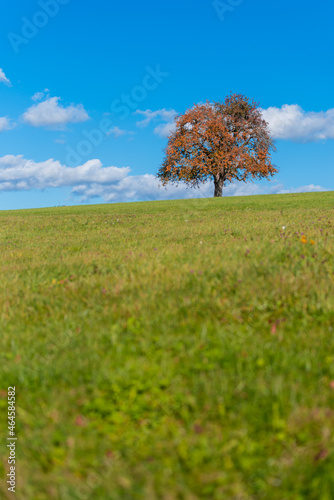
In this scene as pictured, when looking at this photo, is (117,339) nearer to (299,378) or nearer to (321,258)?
(299,378)

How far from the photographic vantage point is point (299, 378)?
3.13m

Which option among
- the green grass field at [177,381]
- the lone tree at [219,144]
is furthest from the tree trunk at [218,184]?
the green grass field at [177,381]

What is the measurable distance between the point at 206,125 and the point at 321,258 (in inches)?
1571

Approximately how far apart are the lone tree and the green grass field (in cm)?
3864

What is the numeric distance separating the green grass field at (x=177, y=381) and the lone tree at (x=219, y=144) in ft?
127

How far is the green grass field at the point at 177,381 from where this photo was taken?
7.56ft

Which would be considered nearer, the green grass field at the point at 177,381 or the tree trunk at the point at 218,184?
the green grass field at the point at 177,381

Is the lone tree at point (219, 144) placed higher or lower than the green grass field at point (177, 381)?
higher

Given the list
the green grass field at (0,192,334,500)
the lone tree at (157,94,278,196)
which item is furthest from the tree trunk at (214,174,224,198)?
the green grass field at (0,192,334,500)

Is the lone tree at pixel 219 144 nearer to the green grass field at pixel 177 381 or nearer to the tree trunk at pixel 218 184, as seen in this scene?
the tree trunk at pixel 218 184

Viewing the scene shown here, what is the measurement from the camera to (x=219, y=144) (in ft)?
142

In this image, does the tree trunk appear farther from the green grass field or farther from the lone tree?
the green grass field

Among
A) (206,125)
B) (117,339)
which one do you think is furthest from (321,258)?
(206,125)

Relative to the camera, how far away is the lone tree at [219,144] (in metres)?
42.8
